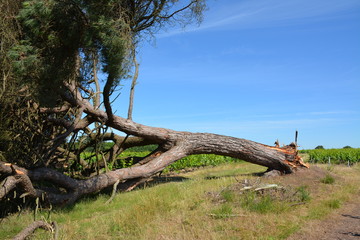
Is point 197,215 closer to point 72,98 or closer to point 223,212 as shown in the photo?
point 223,212

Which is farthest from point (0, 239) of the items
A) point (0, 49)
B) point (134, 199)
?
point (0, 49)

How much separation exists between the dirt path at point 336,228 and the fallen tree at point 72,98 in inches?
201

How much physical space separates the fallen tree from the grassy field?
1.09m

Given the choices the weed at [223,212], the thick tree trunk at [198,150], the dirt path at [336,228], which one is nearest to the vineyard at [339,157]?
the thick tree trunk at [198,150]

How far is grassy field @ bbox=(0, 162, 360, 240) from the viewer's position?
689 centimetres

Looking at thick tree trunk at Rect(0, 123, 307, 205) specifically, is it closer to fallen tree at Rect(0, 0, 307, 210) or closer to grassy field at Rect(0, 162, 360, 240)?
fallen tree at Rect(0, 0, 307, 210)

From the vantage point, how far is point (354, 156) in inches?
1077

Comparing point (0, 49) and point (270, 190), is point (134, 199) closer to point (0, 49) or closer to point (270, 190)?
point (270, 190)

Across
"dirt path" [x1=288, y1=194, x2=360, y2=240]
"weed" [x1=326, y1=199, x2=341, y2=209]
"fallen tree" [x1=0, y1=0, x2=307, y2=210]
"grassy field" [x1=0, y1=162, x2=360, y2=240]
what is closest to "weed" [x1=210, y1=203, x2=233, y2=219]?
"grassy field" [x1=0, y1=162, x2=360, y2=240]

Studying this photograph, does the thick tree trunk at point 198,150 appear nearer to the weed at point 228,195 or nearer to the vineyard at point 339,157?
the weed at point 228,195

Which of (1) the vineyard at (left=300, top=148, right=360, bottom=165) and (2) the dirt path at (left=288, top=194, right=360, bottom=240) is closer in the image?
(2) the dirt path at (left=288, top=194, right=360, bottom=240)

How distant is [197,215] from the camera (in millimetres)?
7703

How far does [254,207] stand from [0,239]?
19.7ft

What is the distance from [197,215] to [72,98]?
251 inches
